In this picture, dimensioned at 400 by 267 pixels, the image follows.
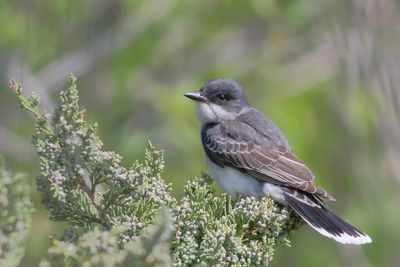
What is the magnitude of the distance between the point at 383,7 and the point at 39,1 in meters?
4.88

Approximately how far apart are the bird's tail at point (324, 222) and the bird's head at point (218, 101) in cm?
106

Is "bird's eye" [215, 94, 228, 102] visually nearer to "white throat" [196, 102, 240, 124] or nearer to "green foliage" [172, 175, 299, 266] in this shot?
"white throat" [196, 102, 240, 124]

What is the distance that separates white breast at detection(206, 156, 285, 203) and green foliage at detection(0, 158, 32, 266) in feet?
8.23

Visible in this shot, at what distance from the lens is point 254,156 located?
202 inches

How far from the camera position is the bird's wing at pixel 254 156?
4893 mm

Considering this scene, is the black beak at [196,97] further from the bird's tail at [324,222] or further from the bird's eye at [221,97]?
the bird's tail at [324,222]

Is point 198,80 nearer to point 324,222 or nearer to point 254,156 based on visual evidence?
point 254,156

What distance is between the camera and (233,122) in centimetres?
550

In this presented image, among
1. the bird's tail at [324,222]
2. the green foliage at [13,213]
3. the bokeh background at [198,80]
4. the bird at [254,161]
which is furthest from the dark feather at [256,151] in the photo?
the green foliage at [13,213]

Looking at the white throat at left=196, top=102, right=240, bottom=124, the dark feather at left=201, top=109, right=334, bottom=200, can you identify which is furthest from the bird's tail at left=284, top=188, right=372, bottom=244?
the white throat at left=196, top=102, right=240, bottom=124

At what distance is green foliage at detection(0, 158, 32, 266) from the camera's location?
7.73 ft

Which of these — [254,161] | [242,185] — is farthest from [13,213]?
[254,161]

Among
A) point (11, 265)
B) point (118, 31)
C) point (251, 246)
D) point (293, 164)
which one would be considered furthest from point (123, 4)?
point (11, 265)

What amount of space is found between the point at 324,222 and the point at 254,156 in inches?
32.3
